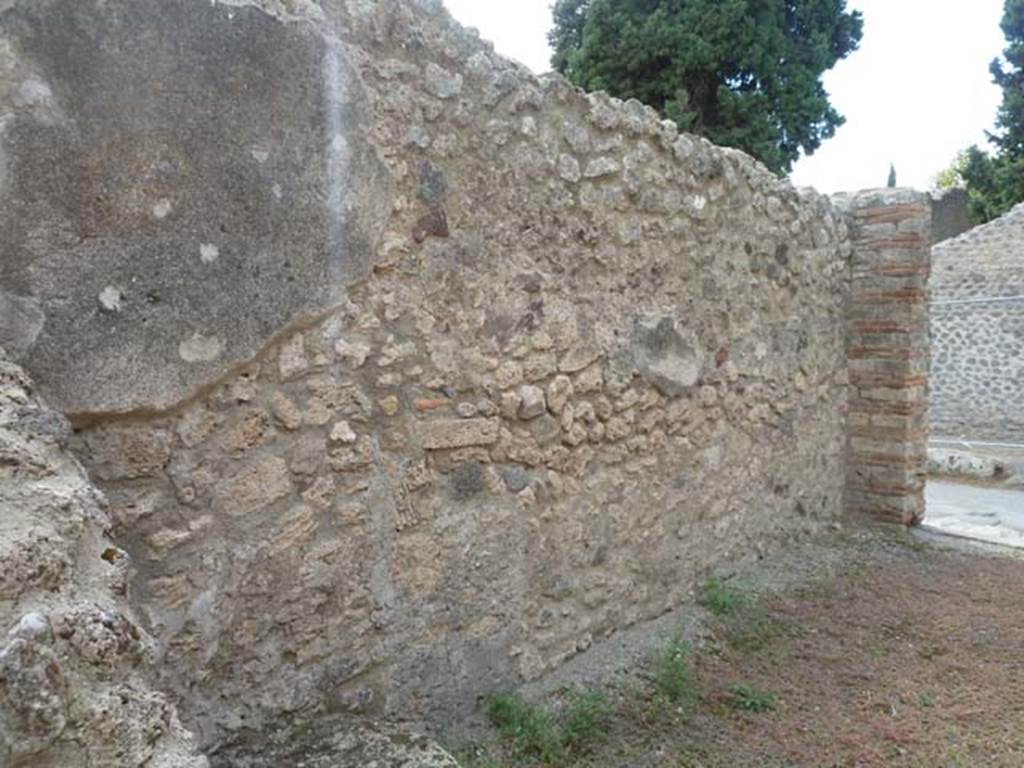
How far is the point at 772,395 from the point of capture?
172 inches

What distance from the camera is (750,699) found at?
112 inches

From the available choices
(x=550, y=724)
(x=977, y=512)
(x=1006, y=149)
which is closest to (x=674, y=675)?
(x=550, y=724)

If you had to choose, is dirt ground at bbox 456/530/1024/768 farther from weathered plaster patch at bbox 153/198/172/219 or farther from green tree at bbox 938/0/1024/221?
green tree at bbox 938/0/1024/221

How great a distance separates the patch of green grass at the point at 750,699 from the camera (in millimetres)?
2809

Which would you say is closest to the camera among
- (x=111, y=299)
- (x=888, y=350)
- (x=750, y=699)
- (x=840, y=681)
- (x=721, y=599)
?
(x=111, y=299)

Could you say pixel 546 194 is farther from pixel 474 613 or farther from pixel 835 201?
pixel 835 201

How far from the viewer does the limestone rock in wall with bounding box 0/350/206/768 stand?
36.9 inches

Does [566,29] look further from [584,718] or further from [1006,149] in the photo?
[584,718]

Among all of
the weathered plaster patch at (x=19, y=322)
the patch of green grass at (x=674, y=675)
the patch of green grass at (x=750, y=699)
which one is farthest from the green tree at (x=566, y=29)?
the weathered plaster patch at (x=19, y=322)

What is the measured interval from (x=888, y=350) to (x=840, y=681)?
2777mm

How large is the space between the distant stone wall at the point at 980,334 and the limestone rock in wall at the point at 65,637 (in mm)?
13758

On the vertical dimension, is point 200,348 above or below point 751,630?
above

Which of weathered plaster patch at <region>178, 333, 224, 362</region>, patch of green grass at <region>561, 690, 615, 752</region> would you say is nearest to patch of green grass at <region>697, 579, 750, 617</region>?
patch of green grass at <region>561, 690, 615, 752</region>

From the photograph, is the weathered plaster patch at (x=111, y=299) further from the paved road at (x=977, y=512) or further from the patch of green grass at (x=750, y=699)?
the paved road at (x=977, y=512)
